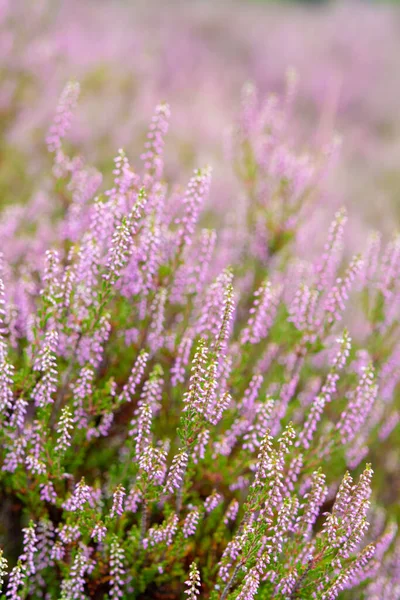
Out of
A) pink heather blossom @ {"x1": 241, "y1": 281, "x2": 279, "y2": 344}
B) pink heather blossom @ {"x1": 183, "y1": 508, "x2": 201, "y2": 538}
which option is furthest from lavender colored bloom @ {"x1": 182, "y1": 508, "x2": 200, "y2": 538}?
pink heather blossom @ {"x1": 241, "y1": 281, "x2": 279, "y2": 344}

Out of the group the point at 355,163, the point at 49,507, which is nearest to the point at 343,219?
the point at 49,507

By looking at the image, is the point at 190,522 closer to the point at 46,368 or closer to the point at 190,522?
the point at 190,522

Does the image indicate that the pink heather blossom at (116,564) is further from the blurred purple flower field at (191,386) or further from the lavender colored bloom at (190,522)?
the lavender colored bloom at (190,522)

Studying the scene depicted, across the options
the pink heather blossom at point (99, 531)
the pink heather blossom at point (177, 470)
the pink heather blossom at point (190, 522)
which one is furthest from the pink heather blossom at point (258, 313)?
the pink heather blossom at point (99, 531)

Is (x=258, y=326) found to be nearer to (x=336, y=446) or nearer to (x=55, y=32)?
(x=336, y=446)

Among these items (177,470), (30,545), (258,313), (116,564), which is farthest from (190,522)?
(258,313)
